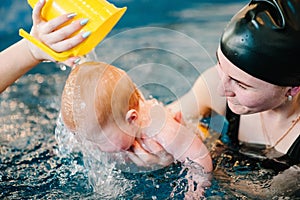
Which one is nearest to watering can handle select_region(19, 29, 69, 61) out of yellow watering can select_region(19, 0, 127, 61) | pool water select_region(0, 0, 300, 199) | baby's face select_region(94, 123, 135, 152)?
yellow watering can select_region(19, 0, 127, 61)

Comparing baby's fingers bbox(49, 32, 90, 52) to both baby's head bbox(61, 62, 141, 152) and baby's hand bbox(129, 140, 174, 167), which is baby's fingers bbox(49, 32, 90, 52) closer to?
baby's head bbox(61, 62, 141, 152)

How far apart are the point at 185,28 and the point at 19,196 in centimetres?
191

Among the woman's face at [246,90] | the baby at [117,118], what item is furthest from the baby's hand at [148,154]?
the woman's face at [246,90]

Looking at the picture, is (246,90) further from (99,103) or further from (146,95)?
(146,95)

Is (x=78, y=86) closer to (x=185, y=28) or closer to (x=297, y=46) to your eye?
(x=297, y=46)

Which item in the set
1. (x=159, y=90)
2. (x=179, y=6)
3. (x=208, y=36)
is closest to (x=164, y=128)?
(x=159, y=90)

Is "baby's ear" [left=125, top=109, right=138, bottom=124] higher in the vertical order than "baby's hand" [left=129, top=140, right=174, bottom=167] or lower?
higher

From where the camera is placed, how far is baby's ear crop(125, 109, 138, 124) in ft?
4.62

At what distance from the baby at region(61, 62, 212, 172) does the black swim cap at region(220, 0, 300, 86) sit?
0.29 meters

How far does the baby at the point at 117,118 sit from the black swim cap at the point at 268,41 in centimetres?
29

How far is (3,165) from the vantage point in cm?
172

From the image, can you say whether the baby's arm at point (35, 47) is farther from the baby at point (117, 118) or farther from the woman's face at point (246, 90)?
the woman's face at point (246, 90)

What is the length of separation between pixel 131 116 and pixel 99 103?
0.11 meters

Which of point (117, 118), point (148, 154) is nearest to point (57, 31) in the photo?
point (117, 118)
